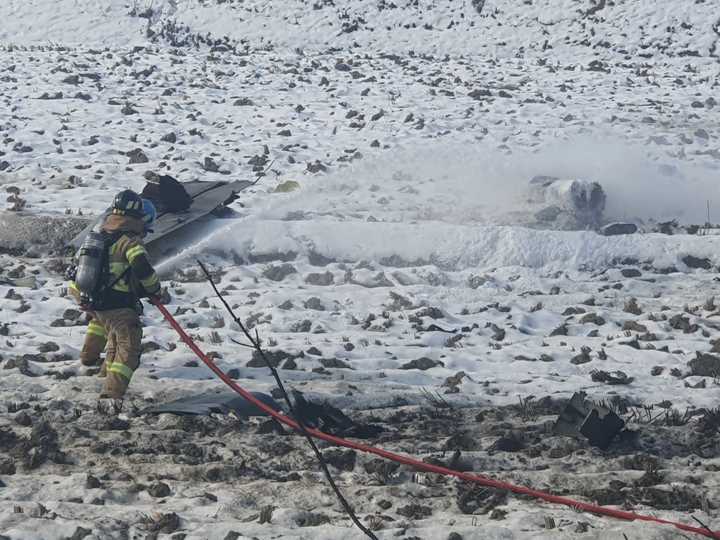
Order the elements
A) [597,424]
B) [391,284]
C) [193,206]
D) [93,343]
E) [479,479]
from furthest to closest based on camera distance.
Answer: [193,206]
[391,284]
[93,343]
[597,424]
[479,479]

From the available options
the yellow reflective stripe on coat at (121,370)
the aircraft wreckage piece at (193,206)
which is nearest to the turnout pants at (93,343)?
the yellow reflective stripe on coat at (121,370)

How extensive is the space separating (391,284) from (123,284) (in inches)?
135

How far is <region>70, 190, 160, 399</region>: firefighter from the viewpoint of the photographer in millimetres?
7137

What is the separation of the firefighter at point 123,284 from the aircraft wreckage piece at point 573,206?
5.70 meters

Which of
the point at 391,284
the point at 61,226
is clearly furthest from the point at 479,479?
the point at 61,226

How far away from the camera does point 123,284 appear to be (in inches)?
287

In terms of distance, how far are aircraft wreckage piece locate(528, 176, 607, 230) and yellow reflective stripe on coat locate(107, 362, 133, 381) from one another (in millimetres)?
6063

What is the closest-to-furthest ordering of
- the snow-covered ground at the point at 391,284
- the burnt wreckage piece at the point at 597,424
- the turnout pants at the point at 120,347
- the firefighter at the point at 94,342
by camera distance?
1. the snow-covered ground at the point at 391,284
2. the burnt wreckage piece at the point at 597,424
3. the turnout pants at the point at 120,347
4. the firefighter at the point at 94,342

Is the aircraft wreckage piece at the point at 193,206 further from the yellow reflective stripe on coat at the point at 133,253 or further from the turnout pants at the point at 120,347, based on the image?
the yellow reflective stripe on coat at the point at 133,253

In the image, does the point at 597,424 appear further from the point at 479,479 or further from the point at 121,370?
the point at 121,370

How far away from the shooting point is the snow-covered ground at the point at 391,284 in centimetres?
528

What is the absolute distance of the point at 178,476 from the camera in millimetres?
5512

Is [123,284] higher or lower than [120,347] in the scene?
higher

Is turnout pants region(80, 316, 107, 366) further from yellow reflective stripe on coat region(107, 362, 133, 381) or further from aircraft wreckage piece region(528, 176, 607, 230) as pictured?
aircraft wreckage piece region(528, 176, 607, 230)
